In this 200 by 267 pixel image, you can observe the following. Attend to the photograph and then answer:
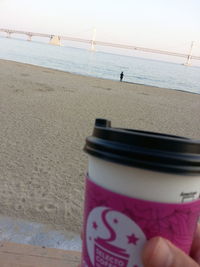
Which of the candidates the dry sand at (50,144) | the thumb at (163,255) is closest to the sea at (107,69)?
the dry sand at (50,144)

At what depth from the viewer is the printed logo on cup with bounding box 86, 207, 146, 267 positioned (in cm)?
66

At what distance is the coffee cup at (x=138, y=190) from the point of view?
0.61 metres

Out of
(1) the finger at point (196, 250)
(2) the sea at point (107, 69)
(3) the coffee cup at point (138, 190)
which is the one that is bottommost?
(1) the finger at point (196, 250)

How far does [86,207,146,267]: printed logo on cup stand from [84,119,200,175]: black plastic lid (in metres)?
0.14

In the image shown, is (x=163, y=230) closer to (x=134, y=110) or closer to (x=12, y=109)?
(x=12, y=109)

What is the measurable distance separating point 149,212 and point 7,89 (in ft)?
26.2

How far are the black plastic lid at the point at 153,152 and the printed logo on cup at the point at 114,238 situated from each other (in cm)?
14

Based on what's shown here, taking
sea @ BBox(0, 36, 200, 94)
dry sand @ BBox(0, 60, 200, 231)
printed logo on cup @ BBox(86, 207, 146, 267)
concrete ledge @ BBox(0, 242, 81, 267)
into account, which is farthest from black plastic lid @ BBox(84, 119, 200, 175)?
sea @ BBox(0, 36, 200, 94)

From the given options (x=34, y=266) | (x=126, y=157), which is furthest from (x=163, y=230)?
(x=34, y=266)

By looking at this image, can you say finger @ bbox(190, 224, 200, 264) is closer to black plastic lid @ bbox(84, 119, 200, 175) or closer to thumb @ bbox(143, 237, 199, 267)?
thumb @ bbox(143, 237, 199, 267)

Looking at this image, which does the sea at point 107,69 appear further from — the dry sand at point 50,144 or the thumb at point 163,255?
the thumb at point 163,255

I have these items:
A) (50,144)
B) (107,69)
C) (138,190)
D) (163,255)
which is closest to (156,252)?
(163,255)

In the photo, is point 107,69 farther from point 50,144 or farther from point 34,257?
point 34,257

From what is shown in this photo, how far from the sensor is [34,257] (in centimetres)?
140
